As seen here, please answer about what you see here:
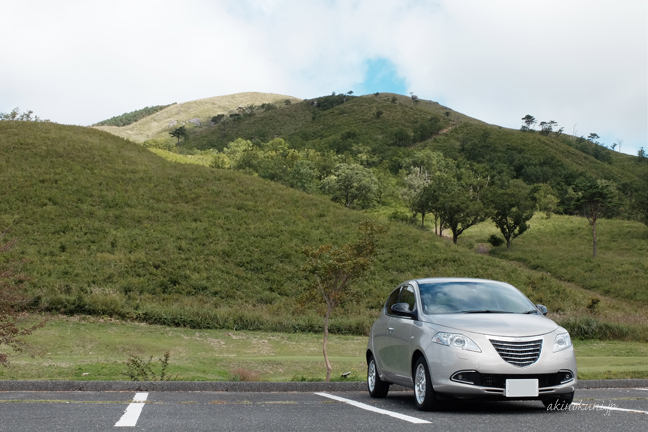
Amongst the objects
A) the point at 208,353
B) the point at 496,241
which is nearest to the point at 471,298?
the point at 208,353

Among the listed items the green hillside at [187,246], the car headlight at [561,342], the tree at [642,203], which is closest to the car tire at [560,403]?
the car headlight at [561,342]

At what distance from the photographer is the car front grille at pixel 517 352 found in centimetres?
772

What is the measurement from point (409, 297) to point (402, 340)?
90cm

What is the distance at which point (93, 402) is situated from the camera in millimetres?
9453

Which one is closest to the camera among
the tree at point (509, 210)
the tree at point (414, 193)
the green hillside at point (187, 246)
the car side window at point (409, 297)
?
Result: the car side window at point (409, 297)

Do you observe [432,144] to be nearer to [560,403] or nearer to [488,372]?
[560,403]

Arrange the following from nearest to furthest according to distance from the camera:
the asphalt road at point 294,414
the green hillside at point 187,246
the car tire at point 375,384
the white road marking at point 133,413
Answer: the asphalt road at point 294,414 → the white road marking at point 133,413 → the car tire at point 375,384 → the green hillside at point 187,246

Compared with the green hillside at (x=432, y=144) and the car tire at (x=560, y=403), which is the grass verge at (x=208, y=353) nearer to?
the car tire at (x=560, y=403)

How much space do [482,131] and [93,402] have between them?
163919mm

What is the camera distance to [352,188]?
90.9 m

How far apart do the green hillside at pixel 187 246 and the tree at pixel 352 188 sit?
924 inches

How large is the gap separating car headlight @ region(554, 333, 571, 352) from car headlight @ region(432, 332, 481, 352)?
1126 millimetres

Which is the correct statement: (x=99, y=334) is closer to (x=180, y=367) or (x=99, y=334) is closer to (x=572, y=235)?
(x=180, y=367)

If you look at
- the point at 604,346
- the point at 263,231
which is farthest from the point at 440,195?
the point at 604,346
